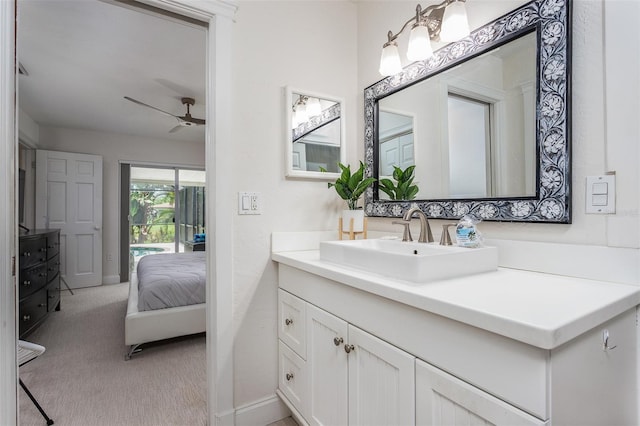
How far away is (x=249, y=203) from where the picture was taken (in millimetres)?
1567

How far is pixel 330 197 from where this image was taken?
6.02 feet

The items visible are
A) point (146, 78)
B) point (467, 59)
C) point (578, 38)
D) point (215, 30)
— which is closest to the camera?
point (578, 38)

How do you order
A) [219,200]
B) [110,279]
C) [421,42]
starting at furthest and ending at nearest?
1. [110,279]
2. [219,200]
3. [421,42]

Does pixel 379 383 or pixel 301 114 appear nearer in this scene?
pixel 379 383

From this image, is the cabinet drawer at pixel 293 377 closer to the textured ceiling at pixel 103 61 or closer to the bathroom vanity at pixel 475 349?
the bathroom vanity at pixel 475 349

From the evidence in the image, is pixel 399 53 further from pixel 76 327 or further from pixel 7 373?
pixel 76 327

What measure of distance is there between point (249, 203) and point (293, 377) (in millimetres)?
882

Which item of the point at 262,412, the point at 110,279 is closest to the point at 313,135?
the point at 262,412

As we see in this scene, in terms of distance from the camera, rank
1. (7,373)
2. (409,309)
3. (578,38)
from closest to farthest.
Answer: (409,309), (578,38), (7,373)

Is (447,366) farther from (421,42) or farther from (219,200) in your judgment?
(421,42)

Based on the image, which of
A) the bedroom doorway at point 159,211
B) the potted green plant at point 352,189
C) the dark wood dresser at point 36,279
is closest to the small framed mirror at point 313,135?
the potted green plant at point 352,189

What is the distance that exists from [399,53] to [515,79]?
0.70m

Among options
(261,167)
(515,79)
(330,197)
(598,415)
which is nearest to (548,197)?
(515,79)

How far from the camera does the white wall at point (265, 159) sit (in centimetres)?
156
